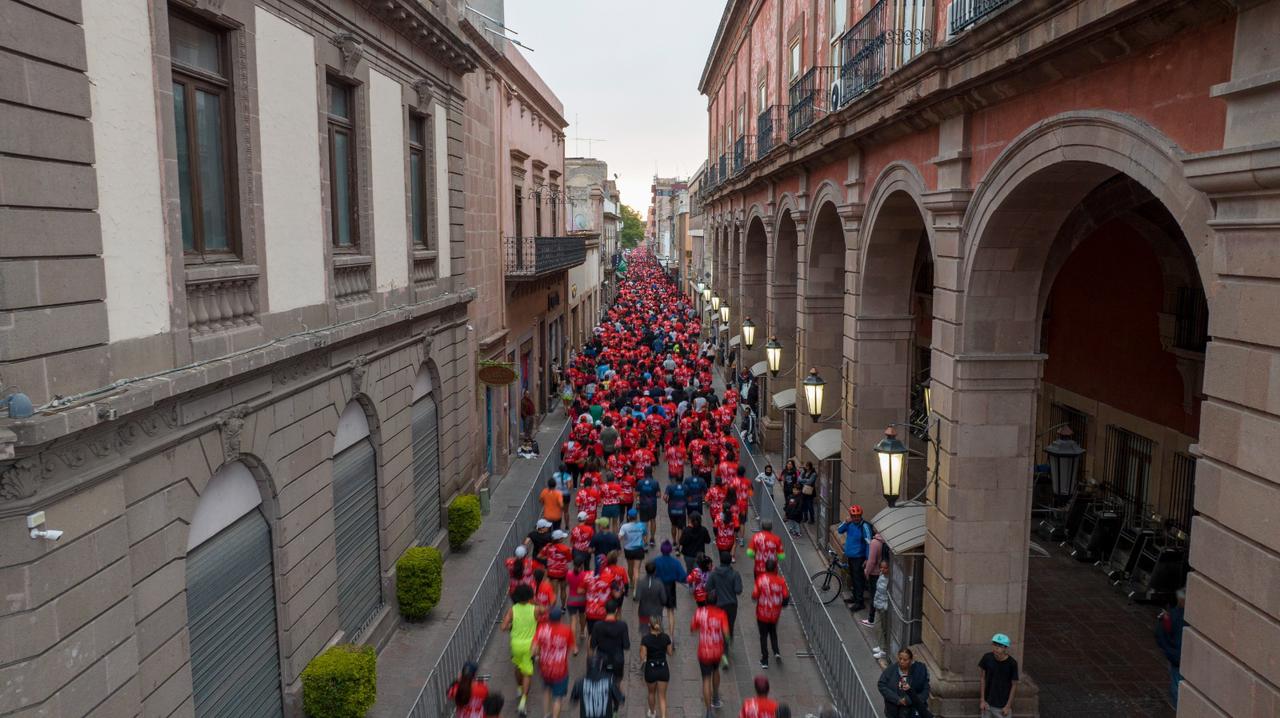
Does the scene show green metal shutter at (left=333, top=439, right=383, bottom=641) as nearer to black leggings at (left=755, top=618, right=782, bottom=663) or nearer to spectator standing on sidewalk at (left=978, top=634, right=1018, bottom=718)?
black leggings at (left=755, top=618, right=782, bottom=663)

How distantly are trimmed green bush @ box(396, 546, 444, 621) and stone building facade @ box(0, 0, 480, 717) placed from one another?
1.00 ft

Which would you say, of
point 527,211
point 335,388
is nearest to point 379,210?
point 335,388

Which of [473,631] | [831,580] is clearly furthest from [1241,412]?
[831,580]

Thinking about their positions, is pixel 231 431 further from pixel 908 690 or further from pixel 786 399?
pixel 786 399

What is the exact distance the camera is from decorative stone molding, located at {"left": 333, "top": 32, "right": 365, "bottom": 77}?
11.9m

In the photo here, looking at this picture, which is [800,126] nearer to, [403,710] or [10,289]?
[403,710]

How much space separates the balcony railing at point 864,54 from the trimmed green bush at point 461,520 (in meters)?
10.1

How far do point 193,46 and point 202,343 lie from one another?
288 centimetres

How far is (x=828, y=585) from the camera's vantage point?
15453mm

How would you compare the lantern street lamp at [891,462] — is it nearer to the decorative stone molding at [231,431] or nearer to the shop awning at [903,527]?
the shop awning at [903,527]

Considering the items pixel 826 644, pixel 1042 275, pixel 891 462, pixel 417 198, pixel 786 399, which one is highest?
pixel 417 198

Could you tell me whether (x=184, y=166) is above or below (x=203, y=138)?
below

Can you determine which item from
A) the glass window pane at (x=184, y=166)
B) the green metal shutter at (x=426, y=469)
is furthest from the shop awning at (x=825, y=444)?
the glass window pane at (x=184, y=166)

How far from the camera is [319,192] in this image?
36.9 feet
